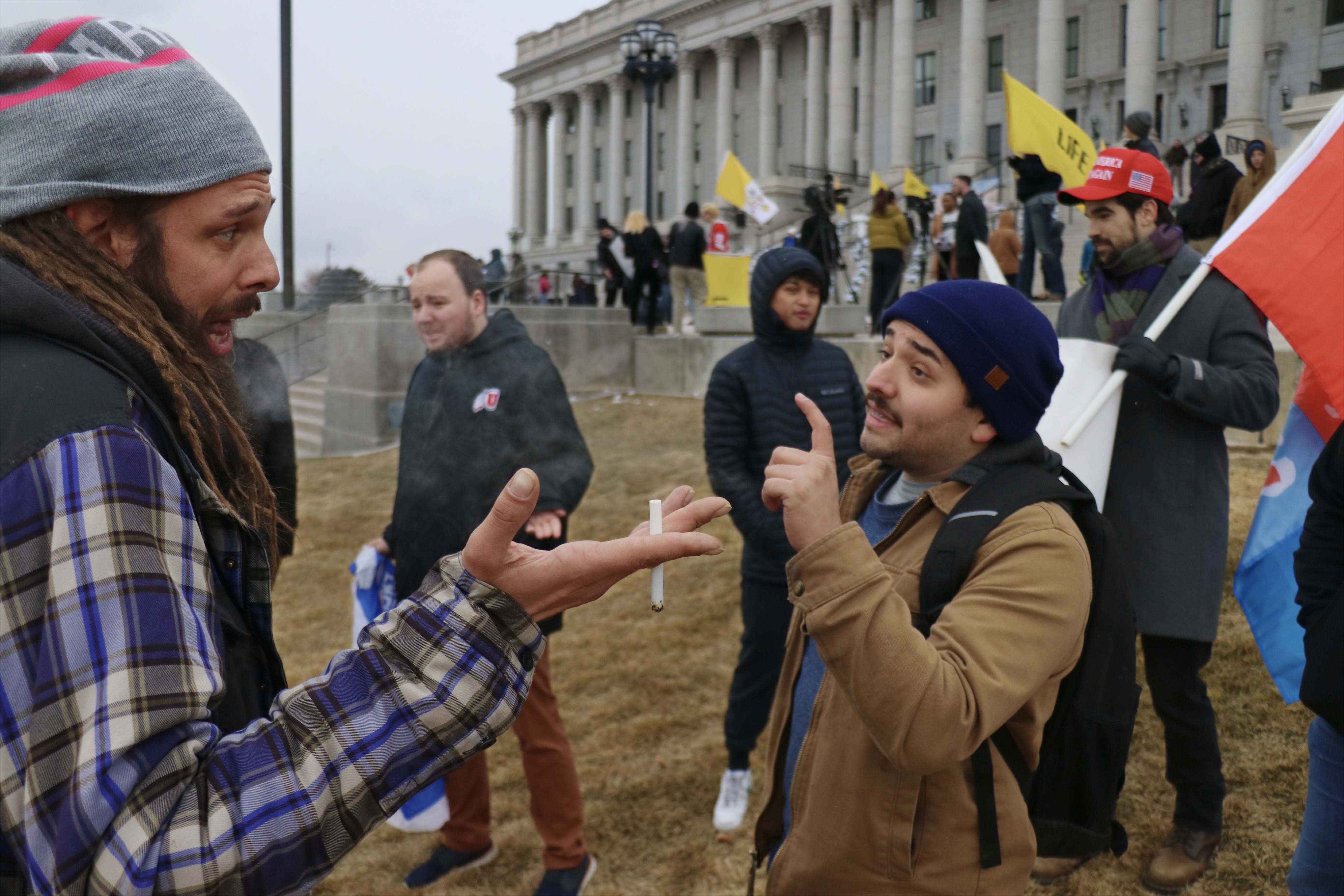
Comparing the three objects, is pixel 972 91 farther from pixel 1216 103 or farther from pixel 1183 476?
pixel 1183 476

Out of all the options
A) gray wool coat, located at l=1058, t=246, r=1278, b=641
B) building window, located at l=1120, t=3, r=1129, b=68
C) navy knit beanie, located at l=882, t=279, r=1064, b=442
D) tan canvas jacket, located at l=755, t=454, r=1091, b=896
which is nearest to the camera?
tan canvas jacket, located at l=755, t=454, r=1091, b=896

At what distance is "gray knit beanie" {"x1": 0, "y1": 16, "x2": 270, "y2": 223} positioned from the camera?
3.41ft

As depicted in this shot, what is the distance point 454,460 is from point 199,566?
2.40 meters

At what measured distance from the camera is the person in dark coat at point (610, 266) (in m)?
16.4

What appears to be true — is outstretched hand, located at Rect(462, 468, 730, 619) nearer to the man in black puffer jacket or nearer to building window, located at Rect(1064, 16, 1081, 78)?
the man in black puffer jacket

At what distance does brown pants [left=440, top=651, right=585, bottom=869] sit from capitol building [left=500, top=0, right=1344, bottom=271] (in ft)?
43.0

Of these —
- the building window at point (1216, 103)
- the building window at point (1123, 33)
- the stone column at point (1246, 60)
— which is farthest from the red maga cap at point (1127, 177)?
the building window at point (1123, 33)

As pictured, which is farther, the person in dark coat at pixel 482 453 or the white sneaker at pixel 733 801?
the white sneaker at pixel 733 801

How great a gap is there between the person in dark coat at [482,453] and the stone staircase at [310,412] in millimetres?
9431

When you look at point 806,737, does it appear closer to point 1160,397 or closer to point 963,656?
point 963,656

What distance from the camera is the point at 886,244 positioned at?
12.4 metres

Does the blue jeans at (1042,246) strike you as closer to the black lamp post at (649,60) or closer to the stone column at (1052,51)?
the black lamp post at (649,60)

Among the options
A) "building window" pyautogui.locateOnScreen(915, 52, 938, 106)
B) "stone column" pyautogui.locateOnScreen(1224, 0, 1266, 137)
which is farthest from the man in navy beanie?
"building window" pyautogui.locateOnScreen(915, 52, 938, 106)

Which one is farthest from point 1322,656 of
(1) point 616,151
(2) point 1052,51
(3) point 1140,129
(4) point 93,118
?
(1) point 616,151
